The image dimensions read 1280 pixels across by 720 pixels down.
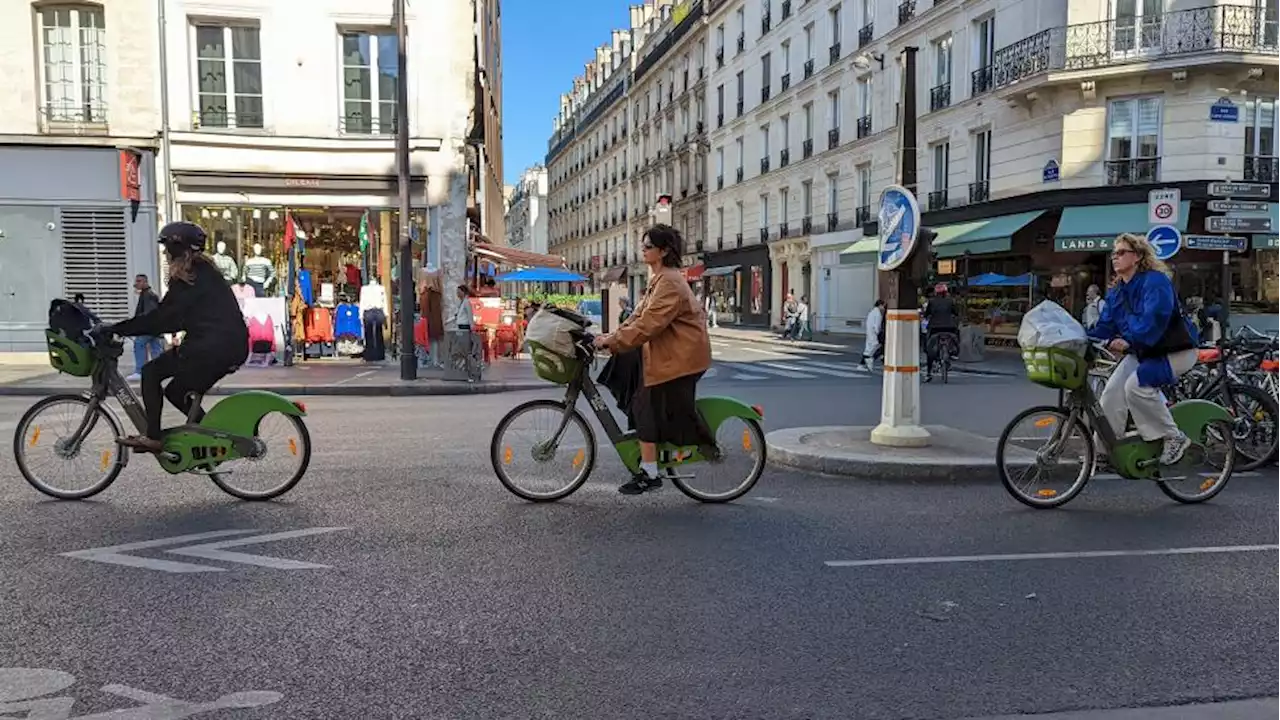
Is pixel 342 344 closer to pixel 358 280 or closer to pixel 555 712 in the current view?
pixel 358 280

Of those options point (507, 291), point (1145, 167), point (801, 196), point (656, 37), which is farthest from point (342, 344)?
point (656, 37)

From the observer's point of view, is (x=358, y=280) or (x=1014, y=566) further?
(x=358, y=280)

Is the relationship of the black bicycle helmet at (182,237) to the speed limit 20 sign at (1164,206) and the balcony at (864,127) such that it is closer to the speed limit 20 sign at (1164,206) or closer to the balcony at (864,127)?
the speed limit 20 sign at (1164,206)

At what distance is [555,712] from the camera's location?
2.96m

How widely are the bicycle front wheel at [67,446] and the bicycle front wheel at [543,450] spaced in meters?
2.53

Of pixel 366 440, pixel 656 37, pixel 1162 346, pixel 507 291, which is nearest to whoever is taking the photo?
pixel 1162 346

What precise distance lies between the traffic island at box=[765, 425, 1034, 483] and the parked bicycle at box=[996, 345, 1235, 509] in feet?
0.46

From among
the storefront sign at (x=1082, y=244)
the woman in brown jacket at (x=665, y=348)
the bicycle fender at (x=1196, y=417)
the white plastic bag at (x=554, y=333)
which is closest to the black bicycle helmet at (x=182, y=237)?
the white plastic bag at (x=554, y=333)

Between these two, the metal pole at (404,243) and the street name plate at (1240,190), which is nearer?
the street name plate at (1240,190)

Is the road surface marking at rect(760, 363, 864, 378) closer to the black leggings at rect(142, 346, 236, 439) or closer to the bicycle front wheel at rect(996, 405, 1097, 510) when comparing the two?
the bicycle front wheel at rect(996, 405, 1097, 510)

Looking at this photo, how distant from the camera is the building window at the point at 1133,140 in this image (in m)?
21.1

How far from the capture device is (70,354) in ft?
18.5

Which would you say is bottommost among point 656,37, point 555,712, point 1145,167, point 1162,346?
point 555,712

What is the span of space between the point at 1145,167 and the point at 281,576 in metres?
22.7
